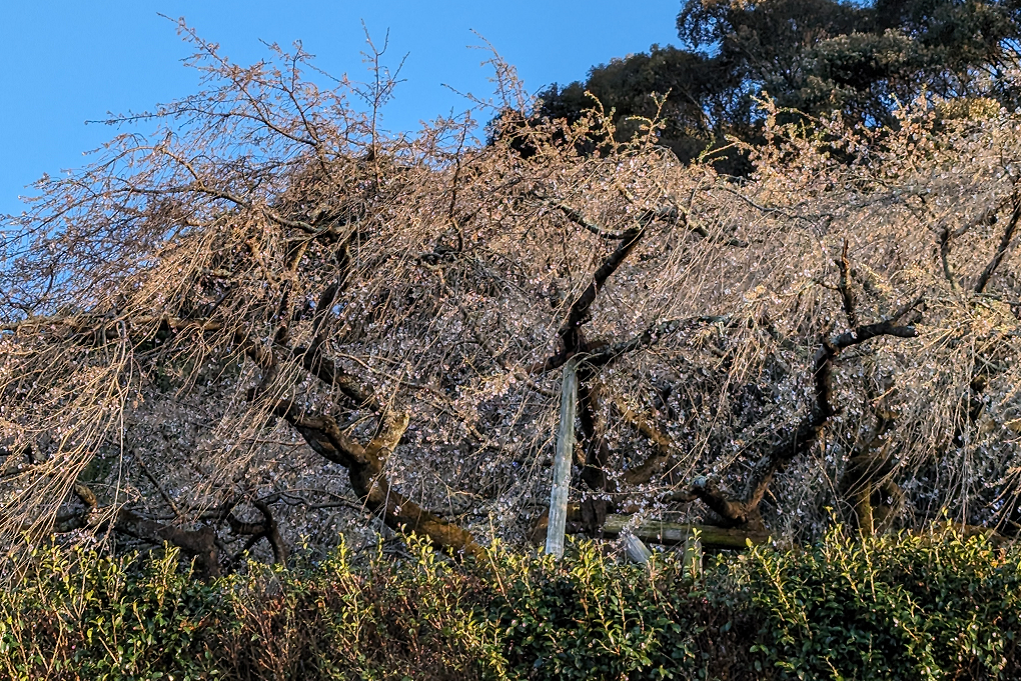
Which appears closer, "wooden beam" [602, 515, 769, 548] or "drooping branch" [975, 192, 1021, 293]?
"drooping branch" [975, 192, 1021, 293]

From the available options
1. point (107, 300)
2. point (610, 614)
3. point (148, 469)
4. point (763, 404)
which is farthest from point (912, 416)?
point (148, 469)

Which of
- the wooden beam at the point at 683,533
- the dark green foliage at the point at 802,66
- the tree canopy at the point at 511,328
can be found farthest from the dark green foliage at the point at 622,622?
the dark green foliage at the point at 802,66

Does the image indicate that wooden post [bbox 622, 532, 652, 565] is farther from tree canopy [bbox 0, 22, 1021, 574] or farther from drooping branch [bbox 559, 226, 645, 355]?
drooping branch [bbox 559, 226, 645, 355]

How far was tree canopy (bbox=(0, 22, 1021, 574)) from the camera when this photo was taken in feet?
14.9

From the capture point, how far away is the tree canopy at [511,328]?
4551mm

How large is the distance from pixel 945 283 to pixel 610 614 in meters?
2.54

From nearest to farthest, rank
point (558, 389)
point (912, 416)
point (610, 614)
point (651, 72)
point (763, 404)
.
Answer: point (610, 614)
point (912, 416)
point (558, 389)
point (763, 404)
point (651, 72)

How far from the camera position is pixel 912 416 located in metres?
4.50

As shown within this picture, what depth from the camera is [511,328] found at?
4.92 meters

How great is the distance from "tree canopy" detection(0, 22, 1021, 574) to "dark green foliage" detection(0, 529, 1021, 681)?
897 millimetres

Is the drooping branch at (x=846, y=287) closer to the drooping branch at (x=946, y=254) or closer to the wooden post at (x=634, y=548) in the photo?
the drooping branch at (x=946, y=254)

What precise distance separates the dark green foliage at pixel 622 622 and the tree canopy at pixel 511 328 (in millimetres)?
897

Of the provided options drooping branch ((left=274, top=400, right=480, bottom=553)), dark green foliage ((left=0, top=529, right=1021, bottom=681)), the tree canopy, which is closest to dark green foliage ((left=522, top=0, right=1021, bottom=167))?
the tree canopy

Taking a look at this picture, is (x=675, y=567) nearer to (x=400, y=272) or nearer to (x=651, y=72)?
(x=400, y=272)
